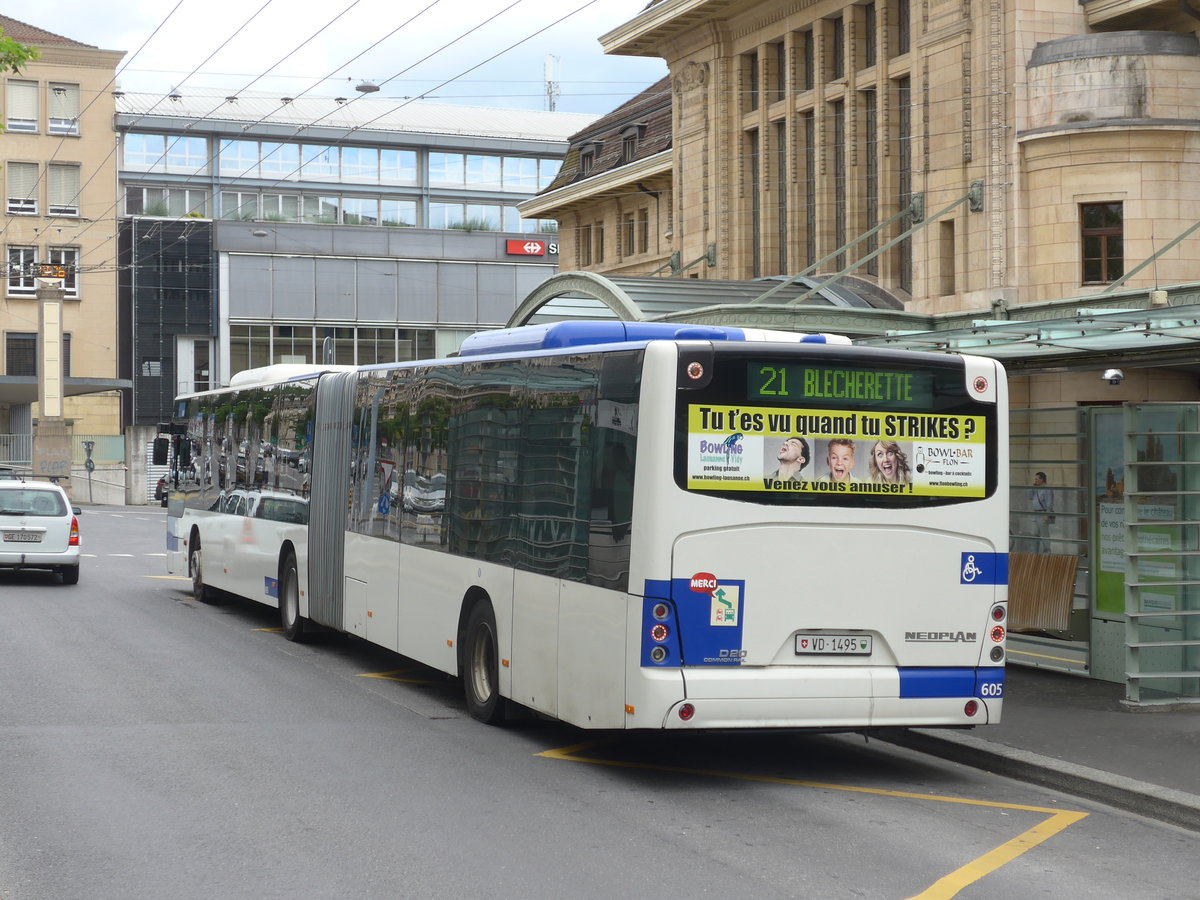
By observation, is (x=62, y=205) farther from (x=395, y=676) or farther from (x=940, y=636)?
(x=940, y=636)

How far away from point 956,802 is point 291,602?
10154mm

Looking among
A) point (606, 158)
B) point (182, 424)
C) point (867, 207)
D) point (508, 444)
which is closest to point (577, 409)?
point (508, 444)

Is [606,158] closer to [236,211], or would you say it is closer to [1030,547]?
[1030,547]

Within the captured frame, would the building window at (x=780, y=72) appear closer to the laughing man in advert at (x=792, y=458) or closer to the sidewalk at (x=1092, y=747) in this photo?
the sidewalk at (x=1092, y=747)

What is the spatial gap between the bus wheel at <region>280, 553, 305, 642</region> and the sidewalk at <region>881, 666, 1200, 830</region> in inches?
316

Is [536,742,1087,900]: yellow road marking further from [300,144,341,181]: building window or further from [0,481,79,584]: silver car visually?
[300,144,341,181]: building window

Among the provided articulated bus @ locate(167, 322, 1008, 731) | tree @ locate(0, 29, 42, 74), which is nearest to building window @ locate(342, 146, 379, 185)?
tree @ locate(0, 29, 42, 74)

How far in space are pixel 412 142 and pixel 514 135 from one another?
7.33m

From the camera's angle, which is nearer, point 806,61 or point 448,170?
point 806,61

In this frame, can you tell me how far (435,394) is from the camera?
1352 cm

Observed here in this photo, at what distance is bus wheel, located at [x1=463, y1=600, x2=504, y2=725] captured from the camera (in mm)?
11969

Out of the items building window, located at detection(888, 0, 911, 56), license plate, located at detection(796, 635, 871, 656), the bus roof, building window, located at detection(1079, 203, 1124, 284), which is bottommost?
license plate, located at detection(796, 635, 871, 656)

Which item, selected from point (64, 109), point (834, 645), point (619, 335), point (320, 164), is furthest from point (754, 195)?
point (320, 164)

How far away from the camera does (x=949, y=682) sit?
10172mm
